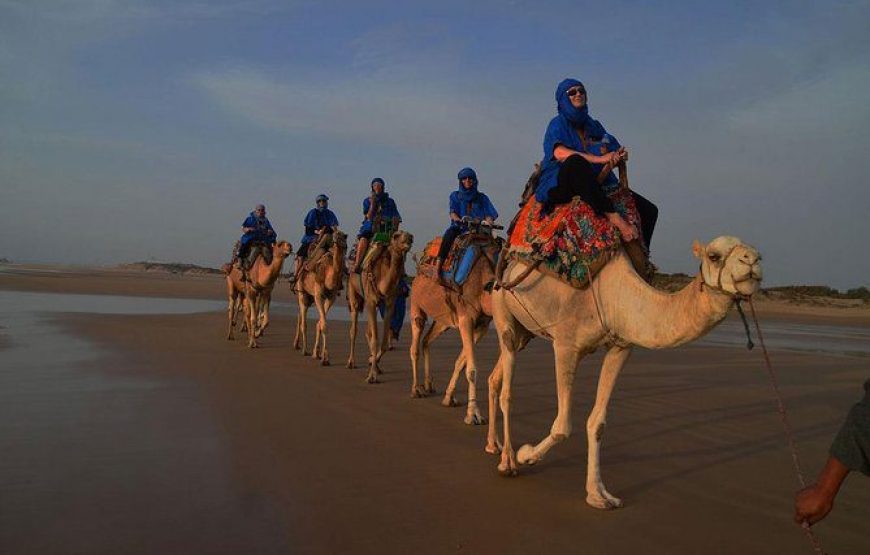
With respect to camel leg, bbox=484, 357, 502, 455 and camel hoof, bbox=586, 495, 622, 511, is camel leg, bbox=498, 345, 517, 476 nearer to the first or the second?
camel leg, bbox=484, 357, 502, 455

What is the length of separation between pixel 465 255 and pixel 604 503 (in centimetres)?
389

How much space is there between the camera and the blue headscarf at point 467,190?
28.7 feet

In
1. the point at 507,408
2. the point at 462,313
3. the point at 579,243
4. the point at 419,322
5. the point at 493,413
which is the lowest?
the point at 493,413

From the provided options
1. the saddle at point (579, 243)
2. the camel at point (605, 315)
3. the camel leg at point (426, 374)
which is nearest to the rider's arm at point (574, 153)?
the saddle at point (579, 243)

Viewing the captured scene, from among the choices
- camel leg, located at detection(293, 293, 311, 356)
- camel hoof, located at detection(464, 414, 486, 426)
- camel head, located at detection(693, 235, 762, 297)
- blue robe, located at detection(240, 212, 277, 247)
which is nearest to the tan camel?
camel hoof, located at detection(464, 414, 486, 426)

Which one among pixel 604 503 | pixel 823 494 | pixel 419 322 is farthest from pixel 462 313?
pixel 823 494

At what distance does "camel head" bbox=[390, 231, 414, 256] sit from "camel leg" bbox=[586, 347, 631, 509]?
5729 millimetres

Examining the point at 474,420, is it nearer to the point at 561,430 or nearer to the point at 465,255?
the point at 465,255

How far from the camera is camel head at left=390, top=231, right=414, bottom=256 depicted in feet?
33.9

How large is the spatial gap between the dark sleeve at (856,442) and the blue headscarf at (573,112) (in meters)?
3.51

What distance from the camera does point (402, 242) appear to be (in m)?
10.4

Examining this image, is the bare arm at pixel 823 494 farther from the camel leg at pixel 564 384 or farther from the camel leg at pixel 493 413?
the camel leg at pixel 493 413

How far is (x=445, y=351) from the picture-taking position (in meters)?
14.7

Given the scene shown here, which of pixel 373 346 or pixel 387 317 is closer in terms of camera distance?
pixel 373 346
